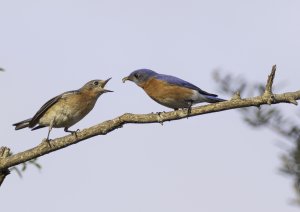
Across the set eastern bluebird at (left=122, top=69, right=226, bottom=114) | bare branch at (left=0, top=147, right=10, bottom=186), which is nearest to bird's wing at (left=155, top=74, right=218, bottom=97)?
eastern bluebird at (left=122, top=69, right=226, bottom=114)

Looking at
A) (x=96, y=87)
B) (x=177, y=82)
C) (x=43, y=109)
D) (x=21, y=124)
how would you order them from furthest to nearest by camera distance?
(x=96, y=87)
(x=21, y=124)
(x=43, y=109)
(x=177, y=82)

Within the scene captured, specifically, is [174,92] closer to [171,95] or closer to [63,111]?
[171,95]

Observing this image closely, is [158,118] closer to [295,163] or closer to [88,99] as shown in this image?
[295,163]

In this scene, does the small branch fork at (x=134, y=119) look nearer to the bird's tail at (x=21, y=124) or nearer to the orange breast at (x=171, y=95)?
the orange breast at (x=171, y=95)

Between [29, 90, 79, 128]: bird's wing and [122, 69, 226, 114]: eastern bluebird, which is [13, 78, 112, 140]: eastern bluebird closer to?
[29, 90, 79, 128]: bird's wing

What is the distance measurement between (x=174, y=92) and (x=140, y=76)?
1.53 m

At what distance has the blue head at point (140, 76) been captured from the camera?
1332 cm

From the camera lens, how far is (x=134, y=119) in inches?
344

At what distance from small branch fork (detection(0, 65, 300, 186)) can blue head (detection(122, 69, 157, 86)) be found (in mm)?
4074

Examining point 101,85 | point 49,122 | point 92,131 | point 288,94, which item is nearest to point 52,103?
point 49,122

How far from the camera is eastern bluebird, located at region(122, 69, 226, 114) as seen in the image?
12188mm

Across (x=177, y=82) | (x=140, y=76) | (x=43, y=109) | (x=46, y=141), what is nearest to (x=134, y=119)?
(x=46, y=141)

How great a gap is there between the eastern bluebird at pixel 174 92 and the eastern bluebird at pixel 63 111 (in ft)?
4.04

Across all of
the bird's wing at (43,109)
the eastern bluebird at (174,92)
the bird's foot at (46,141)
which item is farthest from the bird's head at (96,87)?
the bird's foot at (46,141)
